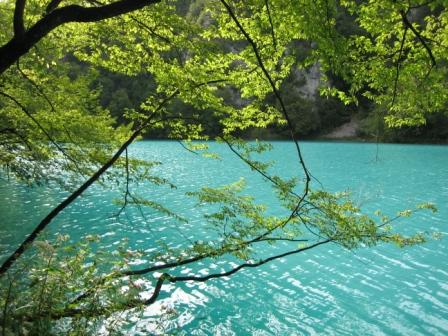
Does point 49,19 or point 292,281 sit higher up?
point 49,19

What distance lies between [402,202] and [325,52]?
18800 millimetres

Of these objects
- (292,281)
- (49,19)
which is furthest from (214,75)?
(292,281)

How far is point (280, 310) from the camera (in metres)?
8.62

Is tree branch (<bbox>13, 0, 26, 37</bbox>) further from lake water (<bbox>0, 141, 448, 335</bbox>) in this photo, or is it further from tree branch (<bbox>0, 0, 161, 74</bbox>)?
lake water (<bbox>0, 141, 448, 335</bbox>)

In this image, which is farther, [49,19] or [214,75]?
[214,75]

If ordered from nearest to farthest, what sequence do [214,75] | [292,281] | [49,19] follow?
[49,19]
[214,75]
[292,281]

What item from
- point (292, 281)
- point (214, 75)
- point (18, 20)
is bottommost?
point (292, 281)

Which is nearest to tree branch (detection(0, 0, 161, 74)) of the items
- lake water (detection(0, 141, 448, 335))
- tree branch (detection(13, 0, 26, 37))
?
tree branch (detection(13, 0, 26, 37))

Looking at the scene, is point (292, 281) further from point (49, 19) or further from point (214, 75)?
point (49, 19)

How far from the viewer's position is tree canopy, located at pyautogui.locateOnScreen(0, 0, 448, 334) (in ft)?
11.7

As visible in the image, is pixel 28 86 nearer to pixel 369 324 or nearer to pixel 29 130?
pixel 29 130

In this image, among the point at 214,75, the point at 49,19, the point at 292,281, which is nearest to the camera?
the point at 49,19

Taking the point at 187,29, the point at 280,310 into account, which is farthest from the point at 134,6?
the point at 280,310

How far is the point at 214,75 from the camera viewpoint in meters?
6.09
